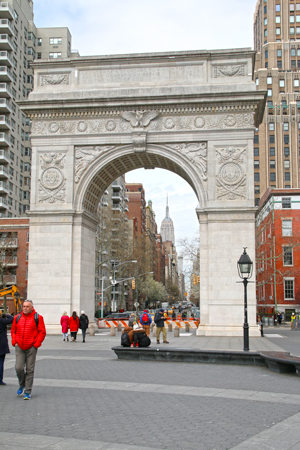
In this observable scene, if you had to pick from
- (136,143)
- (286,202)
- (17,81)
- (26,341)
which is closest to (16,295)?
(136,143)

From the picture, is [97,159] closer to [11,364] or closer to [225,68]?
[225,68]

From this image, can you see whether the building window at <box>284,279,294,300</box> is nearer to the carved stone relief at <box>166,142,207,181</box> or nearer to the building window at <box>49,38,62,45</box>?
the carved stone relief at <box>166,142,207,181</box>

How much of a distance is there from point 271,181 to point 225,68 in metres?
76.9

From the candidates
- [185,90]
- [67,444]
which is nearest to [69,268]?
[185,90]

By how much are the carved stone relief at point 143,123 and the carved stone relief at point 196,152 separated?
1.03 m

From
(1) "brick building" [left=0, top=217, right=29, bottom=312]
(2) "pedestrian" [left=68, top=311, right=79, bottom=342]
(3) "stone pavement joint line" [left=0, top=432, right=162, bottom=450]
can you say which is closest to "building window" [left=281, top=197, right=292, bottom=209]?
(1) "brick building" [left=0, top=217, right=29, bottom=312]

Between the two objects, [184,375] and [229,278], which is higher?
[229,278]

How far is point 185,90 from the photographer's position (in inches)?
1180

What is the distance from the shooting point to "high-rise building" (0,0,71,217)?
2564 inches

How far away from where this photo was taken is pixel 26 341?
410 inches

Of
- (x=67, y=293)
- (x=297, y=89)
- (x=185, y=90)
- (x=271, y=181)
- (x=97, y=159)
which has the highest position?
(x=297, y=89)

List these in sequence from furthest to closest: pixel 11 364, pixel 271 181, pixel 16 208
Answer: pixel 271 181 < pixel 16 208 < pixel 11 364

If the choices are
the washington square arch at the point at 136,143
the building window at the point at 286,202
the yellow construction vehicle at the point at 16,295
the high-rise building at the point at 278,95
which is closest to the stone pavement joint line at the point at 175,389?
the washington square arch at the point at 136,143

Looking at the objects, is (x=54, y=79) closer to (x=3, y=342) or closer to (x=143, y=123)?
(x=143, y=123)
